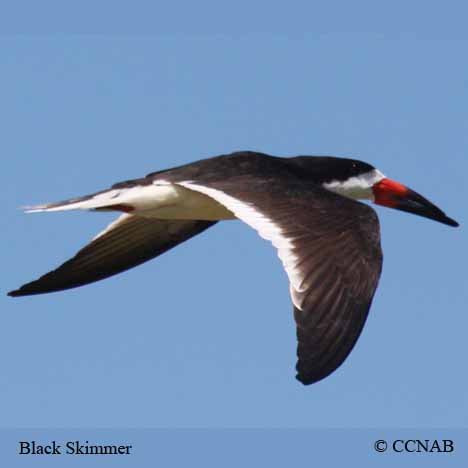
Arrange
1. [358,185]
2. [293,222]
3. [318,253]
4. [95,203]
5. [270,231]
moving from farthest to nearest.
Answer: [358,185], [95,203], [293,222], [270,231], [318,253]

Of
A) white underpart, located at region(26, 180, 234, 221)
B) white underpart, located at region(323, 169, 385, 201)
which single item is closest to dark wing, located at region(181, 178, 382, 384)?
white underpart, located at region(26, 180, 234, 221)

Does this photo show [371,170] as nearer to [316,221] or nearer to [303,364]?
[316,221]

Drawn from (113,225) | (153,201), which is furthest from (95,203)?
(113,225)

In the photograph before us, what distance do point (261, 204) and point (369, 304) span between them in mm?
1255

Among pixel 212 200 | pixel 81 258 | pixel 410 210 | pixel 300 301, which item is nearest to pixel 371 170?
pixel 410 210

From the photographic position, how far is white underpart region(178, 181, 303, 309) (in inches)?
398

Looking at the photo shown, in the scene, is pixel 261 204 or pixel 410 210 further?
pixel 410 210

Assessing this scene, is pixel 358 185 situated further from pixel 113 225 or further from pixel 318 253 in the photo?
pixel 318 253

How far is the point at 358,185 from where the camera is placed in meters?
13.2

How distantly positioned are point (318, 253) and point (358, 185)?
2.84m

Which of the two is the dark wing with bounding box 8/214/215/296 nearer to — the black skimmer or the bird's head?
the black skimmer

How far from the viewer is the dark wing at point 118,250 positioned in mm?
13531

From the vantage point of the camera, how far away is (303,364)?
31.9 ft

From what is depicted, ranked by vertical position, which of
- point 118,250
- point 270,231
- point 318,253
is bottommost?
point 318,253
